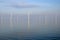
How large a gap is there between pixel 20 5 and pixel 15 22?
30 centimetres

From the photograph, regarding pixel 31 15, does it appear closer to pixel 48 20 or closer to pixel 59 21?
pixel 48 20

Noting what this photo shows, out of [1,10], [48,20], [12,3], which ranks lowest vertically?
[48,20]

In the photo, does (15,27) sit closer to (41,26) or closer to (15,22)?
(15,22)

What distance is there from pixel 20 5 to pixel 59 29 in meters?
0.78

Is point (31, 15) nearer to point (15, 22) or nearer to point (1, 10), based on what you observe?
point (15, 22)

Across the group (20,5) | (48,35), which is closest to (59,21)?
(48,35)

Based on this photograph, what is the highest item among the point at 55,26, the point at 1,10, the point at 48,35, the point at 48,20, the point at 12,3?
the point at 12,3

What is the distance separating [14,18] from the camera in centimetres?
112

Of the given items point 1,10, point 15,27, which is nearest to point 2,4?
point 1,10

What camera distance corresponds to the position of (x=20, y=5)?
113cm

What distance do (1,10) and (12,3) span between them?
214 mm

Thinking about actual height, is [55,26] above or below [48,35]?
above

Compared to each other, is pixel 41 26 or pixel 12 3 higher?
pixel 12 3

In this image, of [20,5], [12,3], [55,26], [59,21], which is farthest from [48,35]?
[12,3]
